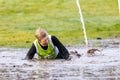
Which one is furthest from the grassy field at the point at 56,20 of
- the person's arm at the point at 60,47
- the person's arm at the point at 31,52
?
the person's arm at the point at 60,47

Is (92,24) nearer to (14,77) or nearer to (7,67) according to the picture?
(7,67)

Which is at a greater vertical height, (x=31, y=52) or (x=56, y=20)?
(x=31, y=52)

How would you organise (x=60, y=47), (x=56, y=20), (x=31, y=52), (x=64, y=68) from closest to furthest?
(x=64, y=68), (x=60, y=47), (x=31, y=52), (x=56, y=20)

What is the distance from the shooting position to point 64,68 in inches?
704

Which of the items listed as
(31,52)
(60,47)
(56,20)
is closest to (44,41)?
(60,47)

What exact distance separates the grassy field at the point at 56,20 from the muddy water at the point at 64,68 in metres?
11.5

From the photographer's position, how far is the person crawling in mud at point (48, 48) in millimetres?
19669

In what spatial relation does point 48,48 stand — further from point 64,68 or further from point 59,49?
point 64,68

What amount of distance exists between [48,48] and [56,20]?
3223 cm

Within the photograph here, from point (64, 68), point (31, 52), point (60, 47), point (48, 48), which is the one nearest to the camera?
point (64, 68)

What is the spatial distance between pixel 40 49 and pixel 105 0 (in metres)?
49.9

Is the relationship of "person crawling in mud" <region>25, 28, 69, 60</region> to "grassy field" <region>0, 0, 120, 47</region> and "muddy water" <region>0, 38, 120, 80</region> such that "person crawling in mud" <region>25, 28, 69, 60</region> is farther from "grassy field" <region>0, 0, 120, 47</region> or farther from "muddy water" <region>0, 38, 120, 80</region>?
"grassy field" <region>0, 0, 120, 47</region>

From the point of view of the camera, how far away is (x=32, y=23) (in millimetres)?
50250

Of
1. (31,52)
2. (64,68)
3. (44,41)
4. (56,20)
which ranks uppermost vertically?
(44,41)
